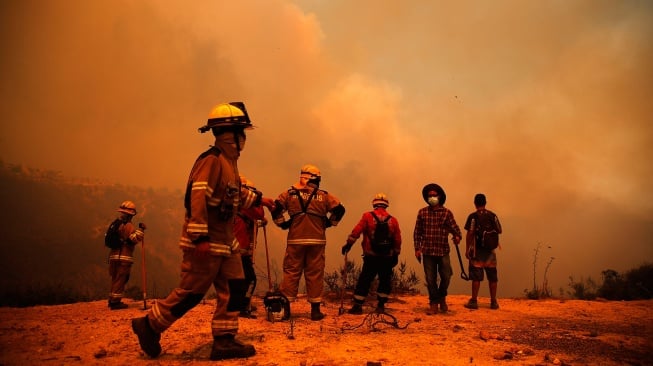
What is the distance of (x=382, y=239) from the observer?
28.1ft

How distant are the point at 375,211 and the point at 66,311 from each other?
6917 mm

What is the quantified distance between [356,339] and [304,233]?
8.08 feet

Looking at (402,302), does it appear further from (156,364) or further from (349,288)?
(156,364)

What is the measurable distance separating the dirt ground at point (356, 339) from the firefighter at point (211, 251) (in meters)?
0.32

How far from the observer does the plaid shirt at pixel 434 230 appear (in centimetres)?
911

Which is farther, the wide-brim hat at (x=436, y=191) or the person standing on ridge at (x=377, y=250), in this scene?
the wide-brim hat at (x=436, y=191)

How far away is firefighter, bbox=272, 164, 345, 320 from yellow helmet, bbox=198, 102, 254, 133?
9.46 ft

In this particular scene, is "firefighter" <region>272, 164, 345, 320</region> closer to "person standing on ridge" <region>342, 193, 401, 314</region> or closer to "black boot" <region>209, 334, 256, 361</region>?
"person standing on ridge" <region>342, 193, 401, 314</region>

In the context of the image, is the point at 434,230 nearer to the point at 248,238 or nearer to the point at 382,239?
the point at 382,239

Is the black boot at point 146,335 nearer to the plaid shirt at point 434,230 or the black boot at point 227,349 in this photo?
the black boot at point 227,349

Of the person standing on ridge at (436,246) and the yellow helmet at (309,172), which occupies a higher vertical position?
the yellow helmet at (309,172)

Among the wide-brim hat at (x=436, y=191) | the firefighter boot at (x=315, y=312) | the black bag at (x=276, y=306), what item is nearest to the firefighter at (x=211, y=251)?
the black bag at (x=276, y=306)

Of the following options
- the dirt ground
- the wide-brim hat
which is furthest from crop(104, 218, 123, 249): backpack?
the wide-brim hat

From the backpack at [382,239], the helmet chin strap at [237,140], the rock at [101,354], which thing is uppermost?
the helmet chin strap at [237,140]
